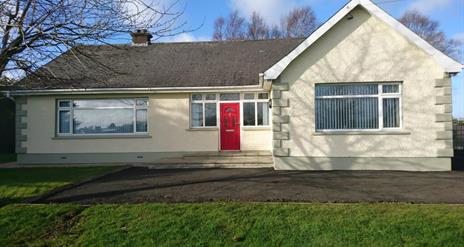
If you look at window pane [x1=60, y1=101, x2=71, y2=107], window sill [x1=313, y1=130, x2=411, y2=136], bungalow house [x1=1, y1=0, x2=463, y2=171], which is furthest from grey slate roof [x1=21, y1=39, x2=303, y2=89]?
window sill [x1=313, y1=130, x2=411, y2=136]

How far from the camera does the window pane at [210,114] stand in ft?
50.3

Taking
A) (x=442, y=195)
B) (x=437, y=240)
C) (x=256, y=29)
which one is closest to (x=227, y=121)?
(x=442, y=195)

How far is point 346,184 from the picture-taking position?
9188mm

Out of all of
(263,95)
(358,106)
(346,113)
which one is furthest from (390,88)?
(263,95)

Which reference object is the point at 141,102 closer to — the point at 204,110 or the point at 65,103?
the point at 204,110

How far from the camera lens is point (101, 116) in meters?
15.7

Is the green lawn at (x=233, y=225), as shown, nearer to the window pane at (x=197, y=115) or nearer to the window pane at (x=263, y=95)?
the window pane at (x=197, y=115)

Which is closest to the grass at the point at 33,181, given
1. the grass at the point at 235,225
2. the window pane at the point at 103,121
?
the grass at the point at 235,225

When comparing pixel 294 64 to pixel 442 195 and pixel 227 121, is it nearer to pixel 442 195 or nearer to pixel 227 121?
pixel 227 121

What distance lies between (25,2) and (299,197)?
6549 mm

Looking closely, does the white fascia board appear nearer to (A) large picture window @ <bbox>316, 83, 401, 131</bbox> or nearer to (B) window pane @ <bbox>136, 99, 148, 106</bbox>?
(B) window pane @ <bbox>136, 99, 148, 106</bbox>

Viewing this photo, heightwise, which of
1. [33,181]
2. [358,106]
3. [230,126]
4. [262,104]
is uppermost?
[262,104]

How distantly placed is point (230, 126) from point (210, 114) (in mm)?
979

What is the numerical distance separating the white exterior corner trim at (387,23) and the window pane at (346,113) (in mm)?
1704
